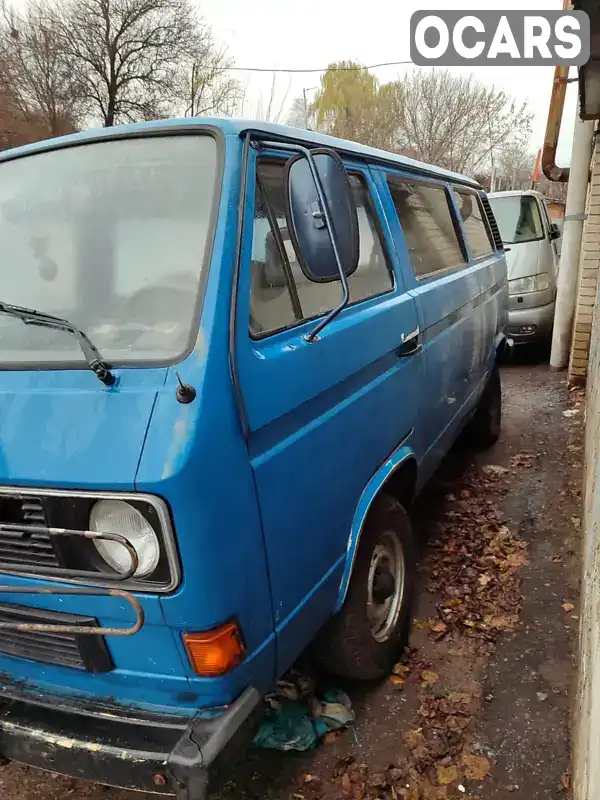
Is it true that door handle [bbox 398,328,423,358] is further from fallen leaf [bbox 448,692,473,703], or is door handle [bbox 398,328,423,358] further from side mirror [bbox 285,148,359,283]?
fallen leaf [bbox 448,692,473,703]

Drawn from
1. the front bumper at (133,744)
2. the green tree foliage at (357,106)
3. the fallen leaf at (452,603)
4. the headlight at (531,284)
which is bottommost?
the fallen leaf at (452,603)

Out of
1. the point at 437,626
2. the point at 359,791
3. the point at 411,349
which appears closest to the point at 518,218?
the point at 411,349

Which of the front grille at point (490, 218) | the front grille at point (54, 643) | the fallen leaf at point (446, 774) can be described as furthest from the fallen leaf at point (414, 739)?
the front grille at point (490, 218)

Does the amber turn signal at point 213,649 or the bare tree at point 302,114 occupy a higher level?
the bare tree at point 302,114

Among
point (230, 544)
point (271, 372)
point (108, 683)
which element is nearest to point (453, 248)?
point (271, 372)

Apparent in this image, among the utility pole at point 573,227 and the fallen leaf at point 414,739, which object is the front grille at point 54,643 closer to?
the fallen leaf at point 414,739

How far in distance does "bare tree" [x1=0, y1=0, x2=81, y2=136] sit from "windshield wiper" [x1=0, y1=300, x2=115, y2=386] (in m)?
26.3

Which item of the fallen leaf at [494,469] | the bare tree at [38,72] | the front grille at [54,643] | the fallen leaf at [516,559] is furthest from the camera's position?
the bare tree at [38,72]

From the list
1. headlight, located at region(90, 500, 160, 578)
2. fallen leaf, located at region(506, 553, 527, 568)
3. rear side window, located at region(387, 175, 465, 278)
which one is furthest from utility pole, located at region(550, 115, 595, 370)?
headlight, located at region(90, 500, 160, 578)

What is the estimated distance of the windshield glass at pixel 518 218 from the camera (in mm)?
8648

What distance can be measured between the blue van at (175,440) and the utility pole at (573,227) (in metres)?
5.87

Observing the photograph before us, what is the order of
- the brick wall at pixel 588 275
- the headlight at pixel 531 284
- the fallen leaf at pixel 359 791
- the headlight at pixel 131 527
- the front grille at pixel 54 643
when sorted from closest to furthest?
the headlight at pixel 131 527
the front grille at pixel 54 643
the fallen leaf at pixel 359 791
the brick wall at pixel 588 275
the headlight at pixel 531 284

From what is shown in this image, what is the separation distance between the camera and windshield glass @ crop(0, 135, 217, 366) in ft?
6.04

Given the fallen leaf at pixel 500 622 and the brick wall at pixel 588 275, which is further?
the brick wall at pixel 588 275
